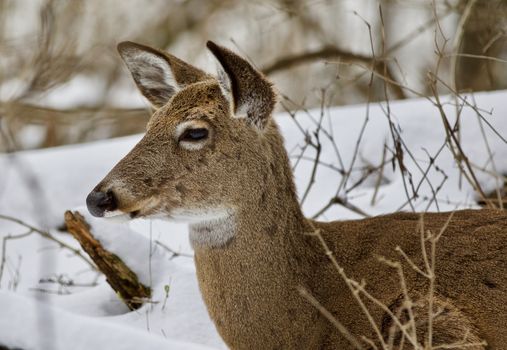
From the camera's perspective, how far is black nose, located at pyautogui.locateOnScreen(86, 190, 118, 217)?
13.4 feet

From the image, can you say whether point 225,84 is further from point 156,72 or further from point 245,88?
point 156,72

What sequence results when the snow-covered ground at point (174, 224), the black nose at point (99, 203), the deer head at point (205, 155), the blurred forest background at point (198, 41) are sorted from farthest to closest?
the blurred forest background at point (198, 41) → the snow-covered ground at point (174, 224) → the deer head at point (205, 155) → the black nose at point (99, 203)

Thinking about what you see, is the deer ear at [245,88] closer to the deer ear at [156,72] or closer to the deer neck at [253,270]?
the deer neck at [253,270]

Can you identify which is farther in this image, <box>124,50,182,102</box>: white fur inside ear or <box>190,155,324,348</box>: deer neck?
<box>124,50,182,102</box>: white fur inside ear

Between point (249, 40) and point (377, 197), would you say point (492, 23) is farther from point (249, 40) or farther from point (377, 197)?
point (249, 40)

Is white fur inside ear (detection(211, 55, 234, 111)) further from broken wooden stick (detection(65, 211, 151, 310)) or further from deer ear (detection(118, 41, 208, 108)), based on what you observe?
broken wooden stick (detection(65, 211, 151, 310))

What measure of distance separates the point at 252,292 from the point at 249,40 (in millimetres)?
9335

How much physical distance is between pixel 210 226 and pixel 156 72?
37.4 inches

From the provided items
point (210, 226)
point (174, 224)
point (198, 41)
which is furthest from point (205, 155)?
point (198, 41)

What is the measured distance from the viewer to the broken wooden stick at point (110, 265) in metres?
5.24

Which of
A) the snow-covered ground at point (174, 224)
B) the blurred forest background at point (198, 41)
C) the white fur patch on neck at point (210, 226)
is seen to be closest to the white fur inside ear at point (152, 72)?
the snow-covered ground at point (174, 224)

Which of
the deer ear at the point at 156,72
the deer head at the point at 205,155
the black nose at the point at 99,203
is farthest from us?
the deer ear at the point at 156,72

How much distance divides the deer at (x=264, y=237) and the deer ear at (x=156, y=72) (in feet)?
1.25

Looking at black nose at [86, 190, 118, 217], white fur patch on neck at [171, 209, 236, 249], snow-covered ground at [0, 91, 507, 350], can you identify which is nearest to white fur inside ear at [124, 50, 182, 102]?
snow-covered ground at [0, 91, 507, 350]
